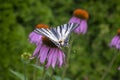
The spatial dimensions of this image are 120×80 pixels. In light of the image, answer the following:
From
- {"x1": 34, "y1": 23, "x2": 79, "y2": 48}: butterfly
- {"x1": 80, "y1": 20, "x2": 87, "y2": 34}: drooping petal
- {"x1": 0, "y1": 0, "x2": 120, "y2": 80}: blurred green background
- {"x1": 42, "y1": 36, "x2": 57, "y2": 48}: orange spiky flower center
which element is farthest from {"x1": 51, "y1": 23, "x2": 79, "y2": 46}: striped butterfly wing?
{"x1": 0, "y1": 0, "x2": 120, "y2": 80}: blurred green background

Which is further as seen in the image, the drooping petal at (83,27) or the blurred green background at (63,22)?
the blurred green background at (63,22)

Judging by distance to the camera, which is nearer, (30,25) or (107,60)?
(30,25)

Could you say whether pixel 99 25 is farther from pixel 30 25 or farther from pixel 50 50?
pixel 50 50

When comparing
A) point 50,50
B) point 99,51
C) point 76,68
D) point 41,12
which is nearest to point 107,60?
point 99,51

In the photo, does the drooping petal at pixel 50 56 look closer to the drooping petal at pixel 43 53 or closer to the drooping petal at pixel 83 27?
the drooping petal at pixel 43 53

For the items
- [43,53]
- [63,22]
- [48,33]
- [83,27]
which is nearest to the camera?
[48,33]

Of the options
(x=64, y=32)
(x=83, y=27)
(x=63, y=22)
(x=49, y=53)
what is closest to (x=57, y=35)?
(x=64, y=32)

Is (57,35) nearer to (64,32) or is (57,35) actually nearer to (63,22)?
(64,32)

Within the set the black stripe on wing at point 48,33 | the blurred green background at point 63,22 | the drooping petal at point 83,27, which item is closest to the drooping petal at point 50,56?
the black stripe on wing at point 48,33
